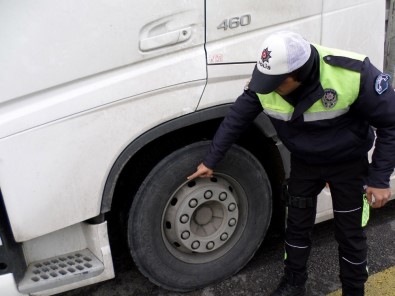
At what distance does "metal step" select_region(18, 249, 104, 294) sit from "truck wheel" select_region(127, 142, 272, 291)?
0.22 metres

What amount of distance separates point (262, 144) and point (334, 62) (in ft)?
2.59

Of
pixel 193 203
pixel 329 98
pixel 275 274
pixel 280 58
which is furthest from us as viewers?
pixel 275 274

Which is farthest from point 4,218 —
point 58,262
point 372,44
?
point 372,44

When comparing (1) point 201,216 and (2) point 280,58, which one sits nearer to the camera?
(2) point 280,58

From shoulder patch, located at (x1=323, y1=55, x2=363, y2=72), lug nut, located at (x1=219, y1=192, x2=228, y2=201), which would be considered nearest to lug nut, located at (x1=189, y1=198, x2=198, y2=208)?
lug nut, located at (x1=219, y1=192, x2=228, y2=201)

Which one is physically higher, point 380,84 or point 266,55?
point 266,55

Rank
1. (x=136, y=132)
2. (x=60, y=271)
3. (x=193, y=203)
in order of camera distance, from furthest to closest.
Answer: (x=193, y=203), (x=60, y=271), (x=136, y=132)

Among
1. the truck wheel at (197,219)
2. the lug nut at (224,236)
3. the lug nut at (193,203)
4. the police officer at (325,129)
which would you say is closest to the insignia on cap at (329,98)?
the police officer at (325,129)

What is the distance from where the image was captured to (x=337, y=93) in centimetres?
202

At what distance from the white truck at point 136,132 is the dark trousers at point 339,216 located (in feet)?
0.84

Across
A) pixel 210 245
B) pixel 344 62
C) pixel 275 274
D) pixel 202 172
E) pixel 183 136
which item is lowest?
pixel 275 274

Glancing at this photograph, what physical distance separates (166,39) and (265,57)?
48cm

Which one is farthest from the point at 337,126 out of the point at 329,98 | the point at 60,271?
the point at 60,271

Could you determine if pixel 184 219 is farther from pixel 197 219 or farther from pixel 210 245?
pixel 210 245
